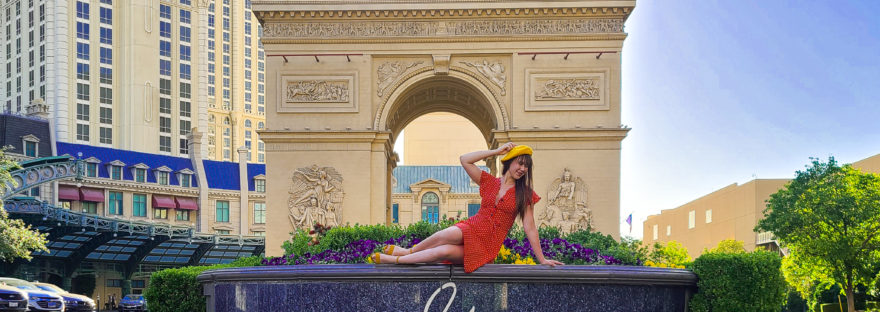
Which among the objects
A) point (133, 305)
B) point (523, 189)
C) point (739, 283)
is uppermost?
point (523, 189)

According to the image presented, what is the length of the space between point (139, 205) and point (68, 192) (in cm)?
499

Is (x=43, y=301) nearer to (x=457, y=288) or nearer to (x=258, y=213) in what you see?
(x=457, y=288)

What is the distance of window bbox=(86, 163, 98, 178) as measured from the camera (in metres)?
→ 60.7

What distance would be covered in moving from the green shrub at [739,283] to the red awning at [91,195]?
5538cm

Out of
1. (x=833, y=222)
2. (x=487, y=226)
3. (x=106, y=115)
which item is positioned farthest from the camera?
(x=106, y=115)

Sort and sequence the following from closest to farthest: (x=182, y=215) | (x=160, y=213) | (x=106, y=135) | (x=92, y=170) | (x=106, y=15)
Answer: (x=92, y=170)
(x=160, y=213)
(x=182, y=215)
(x=106, y=15)
(x=106, y=135)

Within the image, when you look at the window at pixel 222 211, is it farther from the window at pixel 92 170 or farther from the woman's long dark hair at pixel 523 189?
the woman's long dark hair at pixel 523 189

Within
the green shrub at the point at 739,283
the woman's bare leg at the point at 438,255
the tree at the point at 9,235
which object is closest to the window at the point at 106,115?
the tree at the point at 9,235

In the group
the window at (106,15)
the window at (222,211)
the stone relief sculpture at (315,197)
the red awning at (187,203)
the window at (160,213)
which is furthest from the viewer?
the window at (106,15)

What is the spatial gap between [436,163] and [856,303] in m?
38.7

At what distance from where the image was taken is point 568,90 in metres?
32.0

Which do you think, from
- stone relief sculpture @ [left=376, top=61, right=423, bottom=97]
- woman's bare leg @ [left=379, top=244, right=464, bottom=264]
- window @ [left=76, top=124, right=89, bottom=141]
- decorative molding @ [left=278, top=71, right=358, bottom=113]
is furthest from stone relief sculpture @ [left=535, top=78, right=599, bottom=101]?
window @ [left=76, top=124, right=89, bottom=141]

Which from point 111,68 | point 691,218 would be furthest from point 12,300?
point 691,218

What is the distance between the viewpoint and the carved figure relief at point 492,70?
1275 inches
